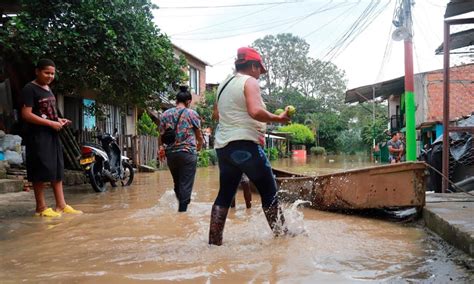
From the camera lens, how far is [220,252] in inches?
131

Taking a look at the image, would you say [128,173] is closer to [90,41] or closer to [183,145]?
[90,41]

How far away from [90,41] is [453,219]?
20.9ft

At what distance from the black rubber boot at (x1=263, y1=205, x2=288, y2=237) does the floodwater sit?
3.8 inches

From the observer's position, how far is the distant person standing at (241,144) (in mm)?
3505

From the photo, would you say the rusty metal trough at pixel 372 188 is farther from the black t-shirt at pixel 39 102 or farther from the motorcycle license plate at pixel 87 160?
the motorcycle license plate at pixel 87 160

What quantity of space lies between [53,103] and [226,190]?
2.67 metres

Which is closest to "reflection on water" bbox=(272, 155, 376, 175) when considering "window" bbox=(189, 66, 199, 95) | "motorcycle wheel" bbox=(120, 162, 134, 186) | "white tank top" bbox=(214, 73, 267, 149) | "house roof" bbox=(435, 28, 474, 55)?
"motorcycle wheel" bbox=(120, 162, 134, 186)

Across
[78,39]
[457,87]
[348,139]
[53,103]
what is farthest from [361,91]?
[348,139]

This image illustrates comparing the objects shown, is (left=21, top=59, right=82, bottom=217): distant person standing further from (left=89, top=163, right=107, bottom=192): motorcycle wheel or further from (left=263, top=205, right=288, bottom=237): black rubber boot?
(left=89, top=163, right=107, bottom=192): motorcycle wheel

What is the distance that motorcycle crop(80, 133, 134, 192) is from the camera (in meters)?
8.01

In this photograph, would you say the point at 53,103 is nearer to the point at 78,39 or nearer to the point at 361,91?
the point at 78,39

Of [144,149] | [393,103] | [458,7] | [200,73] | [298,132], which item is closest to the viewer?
[458,7]

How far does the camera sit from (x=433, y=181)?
7.34m

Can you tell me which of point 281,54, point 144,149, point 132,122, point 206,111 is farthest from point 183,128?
point 281,54
